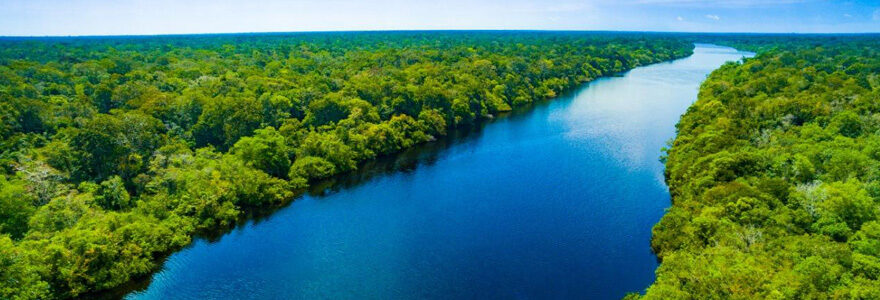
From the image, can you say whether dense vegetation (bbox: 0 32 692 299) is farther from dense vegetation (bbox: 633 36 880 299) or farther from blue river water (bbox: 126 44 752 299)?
dense vegetation (bbox: 633 36 880 299)

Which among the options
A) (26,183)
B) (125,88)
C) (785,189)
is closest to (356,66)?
(125,88)

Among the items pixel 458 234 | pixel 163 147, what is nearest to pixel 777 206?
pixel 458 234

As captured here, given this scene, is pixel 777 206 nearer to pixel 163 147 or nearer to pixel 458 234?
pixel 458 234

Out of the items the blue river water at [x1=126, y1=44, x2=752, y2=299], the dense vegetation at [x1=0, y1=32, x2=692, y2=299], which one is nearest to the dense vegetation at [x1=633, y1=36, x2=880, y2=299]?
the blue river water at [x1=126, y1=44, x2=752, y2=299]

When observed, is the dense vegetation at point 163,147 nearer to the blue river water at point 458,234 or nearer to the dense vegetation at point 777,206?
the blue river water at point 458,234

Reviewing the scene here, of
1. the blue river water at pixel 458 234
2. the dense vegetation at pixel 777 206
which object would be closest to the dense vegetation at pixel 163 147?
the blue river water at pixel 458 234

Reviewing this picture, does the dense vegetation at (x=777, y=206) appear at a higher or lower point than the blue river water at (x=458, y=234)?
higher
